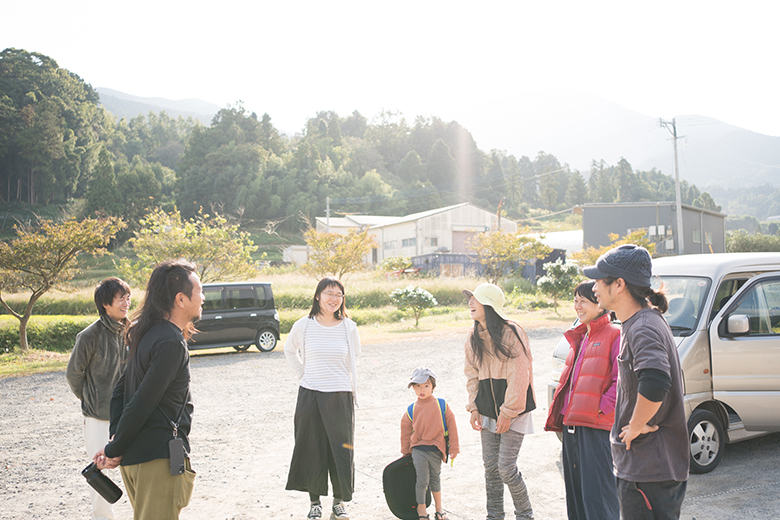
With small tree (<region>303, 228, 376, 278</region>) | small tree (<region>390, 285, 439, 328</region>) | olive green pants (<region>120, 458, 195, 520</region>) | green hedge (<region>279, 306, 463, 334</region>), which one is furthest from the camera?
small tree (<region>303, 228, 376, 278</region>)

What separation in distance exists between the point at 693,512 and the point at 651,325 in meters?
2.65

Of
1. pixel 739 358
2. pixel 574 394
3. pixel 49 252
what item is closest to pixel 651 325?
pixel 574 394

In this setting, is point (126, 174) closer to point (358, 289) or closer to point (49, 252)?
point (358, 289)

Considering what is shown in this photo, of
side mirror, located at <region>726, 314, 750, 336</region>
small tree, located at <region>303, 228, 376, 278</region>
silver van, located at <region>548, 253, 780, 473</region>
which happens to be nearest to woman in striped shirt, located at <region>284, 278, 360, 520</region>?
silver van, located at <region>548, 253, 780, 473</region>

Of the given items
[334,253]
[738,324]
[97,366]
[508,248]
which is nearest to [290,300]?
[334,253]

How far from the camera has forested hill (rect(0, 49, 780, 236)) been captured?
62.6 m

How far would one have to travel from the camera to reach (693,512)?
4.10m

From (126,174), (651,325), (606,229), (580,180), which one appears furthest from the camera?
(580,180)

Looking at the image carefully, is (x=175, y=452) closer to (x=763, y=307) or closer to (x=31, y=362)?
(x=763, y=307)

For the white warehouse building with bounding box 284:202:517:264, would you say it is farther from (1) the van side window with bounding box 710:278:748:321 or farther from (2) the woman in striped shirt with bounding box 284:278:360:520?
(2) the woman in striped shirt with bounding box 284:278:360:520

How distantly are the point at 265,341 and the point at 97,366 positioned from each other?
10484 mm

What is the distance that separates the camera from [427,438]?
387 cm

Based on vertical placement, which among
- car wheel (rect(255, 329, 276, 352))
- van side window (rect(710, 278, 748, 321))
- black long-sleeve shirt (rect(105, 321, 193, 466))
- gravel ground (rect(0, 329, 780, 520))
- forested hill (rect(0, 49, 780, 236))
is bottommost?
gravel ground (rect(0, 329, 780, 520))

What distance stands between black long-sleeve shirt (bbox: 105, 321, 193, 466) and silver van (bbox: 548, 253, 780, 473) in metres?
4.30
